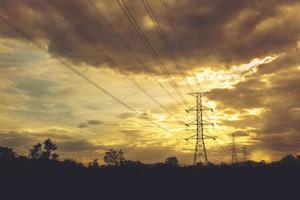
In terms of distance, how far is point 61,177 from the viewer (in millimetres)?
32062

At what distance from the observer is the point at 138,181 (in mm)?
36188

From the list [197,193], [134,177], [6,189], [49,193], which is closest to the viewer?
[6,189]

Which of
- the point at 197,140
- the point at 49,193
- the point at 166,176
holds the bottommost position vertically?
the point at 49,193

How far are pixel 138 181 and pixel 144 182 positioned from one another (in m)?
0.61

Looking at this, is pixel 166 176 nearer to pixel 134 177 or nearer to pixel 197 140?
pixel 134 177

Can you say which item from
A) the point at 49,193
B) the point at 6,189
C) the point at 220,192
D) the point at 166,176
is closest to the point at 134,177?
the point at 166,176

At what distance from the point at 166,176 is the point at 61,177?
11.9 meters

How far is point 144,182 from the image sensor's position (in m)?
36.1

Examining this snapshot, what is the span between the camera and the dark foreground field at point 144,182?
2761 centimetres

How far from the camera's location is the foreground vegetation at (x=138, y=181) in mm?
→ 27702

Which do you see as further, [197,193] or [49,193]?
[197,193]

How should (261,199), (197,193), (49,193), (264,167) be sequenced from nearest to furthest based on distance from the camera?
(49,193) < (261,199) < (197,193) < (264,167)

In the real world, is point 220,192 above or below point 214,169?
below

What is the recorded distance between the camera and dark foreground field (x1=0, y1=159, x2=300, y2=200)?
27.6m
